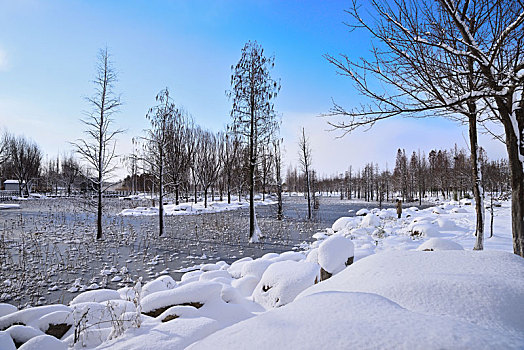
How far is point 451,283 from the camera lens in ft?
7.14

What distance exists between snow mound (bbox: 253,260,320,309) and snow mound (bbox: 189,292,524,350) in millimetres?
2687

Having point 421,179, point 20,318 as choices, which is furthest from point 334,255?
point 421,179

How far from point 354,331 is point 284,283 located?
10.7ft

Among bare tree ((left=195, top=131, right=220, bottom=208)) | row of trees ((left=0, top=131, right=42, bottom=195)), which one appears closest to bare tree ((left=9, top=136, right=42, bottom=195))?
row of trees ((left=0, top=131, right=42, bottom=195))

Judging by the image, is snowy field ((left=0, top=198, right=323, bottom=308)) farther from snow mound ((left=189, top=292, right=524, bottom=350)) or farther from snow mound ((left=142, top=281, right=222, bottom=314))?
snow mound ((left=189, top=292, right=524, bottom=350))

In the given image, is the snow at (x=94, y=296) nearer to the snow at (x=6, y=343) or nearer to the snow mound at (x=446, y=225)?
the snow at (x=6, y=343)

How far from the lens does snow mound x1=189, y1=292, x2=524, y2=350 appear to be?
54.3 inches

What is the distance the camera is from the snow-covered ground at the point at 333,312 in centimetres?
149

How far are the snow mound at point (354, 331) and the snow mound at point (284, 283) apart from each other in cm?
269

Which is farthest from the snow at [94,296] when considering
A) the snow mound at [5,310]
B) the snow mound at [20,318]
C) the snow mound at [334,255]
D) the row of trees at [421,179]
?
the row of trees at [421,179]

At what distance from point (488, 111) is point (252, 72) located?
9316 mm

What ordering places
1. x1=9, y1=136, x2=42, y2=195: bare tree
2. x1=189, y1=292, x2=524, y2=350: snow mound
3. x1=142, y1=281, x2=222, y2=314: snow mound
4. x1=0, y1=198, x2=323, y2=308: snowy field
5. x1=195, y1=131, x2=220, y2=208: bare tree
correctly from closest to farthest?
x1=189, y1=292, x2=524, y2=350: snow mound < x1=142, y1=281, x2=222, y2=314: snow mound < x1=0, y1=198, x2=323, y2=308: snowy field < x1=195, y1=131, x2=220, y2=208: bare tree < x1=9, y1=136, x2=42, y2=195: bare tree

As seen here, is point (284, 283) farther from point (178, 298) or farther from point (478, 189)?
point (478, 189)

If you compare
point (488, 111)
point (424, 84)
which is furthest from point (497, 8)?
point (488, 111)
